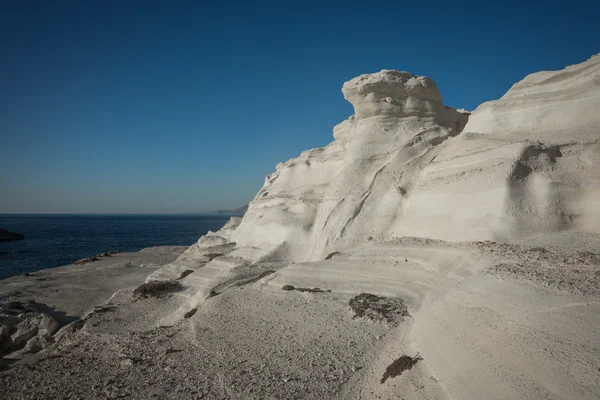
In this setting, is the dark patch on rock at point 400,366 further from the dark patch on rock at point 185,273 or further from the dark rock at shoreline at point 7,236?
the dark rock at shoreline at point 7,236

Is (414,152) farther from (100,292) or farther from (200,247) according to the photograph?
(100,292)

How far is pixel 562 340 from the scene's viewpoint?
5.91 metres

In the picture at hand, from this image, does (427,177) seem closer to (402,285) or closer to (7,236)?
(402,285)

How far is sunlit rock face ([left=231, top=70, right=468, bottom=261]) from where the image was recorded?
1673cm

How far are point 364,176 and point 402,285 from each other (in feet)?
25.6

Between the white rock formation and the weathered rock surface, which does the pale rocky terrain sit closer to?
the white rock formation

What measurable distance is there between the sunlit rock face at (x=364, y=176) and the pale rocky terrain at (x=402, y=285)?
0.09 metres

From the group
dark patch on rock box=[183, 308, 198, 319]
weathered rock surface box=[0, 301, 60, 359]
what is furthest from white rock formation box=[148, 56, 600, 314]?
weathered rock surface box=[0, 301, 60, 359]

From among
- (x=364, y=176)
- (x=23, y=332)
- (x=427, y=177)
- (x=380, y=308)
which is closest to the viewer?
(x=380, y=308)

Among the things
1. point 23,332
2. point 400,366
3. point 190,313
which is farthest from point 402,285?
point 23,332

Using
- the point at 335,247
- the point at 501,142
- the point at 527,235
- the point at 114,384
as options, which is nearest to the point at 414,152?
the point at 501,142

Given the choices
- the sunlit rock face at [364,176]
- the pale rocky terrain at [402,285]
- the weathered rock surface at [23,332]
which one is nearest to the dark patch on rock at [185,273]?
the pale rocky terrain at [402,285]

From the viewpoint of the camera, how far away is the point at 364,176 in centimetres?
1822

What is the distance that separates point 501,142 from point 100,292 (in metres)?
21.7
